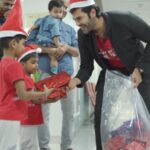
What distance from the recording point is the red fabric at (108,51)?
6.47 feet

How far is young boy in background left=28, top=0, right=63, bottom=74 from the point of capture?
265cm

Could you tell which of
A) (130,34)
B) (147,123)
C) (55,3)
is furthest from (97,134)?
(55,3)

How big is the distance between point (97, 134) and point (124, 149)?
0.74ft

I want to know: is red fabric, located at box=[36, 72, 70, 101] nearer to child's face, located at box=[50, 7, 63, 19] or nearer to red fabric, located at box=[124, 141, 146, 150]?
red fabric, located at box=[124, 141, 146, 150]

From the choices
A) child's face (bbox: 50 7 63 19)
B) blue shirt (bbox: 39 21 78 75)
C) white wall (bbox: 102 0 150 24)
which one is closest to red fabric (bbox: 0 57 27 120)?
blue shirt (bbox: 39 21 78 75)

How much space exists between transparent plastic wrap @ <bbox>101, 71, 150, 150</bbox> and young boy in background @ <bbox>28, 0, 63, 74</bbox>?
2.32ft

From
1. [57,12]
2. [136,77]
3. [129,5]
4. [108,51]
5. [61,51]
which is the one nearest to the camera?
[136,77]

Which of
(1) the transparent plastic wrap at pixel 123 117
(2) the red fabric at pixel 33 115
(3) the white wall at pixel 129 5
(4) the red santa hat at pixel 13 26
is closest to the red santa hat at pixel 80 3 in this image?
(4) the red santa hat at pixel 13 26

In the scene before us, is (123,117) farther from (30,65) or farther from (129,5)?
(129,5)

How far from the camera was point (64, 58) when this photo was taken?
8.92 feet

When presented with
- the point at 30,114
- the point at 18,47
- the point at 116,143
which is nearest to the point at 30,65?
the point at 18,47

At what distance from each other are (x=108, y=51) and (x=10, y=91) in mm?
618

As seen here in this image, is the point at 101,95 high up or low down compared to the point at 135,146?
up

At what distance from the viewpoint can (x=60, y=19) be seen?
279cm
